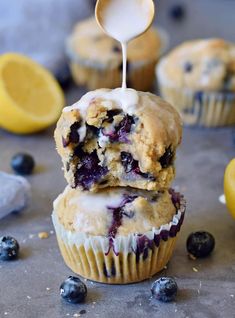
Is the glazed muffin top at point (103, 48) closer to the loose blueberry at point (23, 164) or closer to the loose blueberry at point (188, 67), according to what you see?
the loose blueberry at point (188, 67)

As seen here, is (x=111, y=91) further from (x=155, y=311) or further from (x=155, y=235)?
(x=155, y=311)

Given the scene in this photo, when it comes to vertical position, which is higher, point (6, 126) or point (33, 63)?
point (33, 63)

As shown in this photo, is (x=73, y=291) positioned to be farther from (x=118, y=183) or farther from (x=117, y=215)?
(x=118, y=183)

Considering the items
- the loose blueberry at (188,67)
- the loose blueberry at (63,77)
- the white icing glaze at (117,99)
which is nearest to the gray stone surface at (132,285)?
the loose blueberry at (188,67)

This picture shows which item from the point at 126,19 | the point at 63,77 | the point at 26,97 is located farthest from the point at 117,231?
the point at 63,77

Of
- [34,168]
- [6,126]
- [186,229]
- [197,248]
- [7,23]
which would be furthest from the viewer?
[7,23]

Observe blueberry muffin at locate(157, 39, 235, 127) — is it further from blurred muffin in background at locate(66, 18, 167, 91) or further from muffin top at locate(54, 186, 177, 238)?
→ muffin top at locate(54, 186, 177, 238)

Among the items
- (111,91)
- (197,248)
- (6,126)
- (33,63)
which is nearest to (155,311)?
(197,248)
